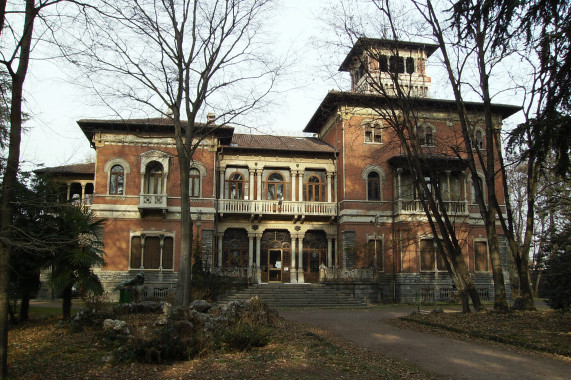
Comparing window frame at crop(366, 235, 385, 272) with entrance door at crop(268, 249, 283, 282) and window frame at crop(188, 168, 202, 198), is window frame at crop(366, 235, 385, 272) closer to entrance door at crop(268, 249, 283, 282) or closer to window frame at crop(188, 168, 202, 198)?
entrance door at crop(268, 249, 283, 282)

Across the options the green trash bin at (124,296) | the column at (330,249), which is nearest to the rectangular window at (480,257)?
the column at (330,249)

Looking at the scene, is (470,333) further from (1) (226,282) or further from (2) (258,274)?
(2) (258,274)

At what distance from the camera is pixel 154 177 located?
29875 millimetres

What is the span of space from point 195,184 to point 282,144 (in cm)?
663

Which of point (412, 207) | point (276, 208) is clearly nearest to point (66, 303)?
point (276, 208)

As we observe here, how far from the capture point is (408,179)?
31391 mm

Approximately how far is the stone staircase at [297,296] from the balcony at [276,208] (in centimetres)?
520

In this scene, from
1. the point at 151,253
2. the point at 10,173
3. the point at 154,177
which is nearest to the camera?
the point at 10,173

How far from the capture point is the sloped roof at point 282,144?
31.2m

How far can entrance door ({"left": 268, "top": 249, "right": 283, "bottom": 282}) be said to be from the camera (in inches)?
1231

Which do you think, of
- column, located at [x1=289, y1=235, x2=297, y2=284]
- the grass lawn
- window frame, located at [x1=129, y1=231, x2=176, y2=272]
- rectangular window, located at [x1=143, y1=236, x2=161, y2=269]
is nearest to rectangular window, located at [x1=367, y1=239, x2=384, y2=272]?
column, located at [x1=289, y1=235, x2=297, y2=284]

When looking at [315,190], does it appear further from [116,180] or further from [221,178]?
[116,180]

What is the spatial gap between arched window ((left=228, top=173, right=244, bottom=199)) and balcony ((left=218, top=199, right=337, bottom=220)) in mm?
1391

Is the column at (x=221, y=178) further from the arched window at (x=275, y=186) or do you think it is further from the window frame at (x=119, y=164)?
the window frame at (x=119, y=164)
